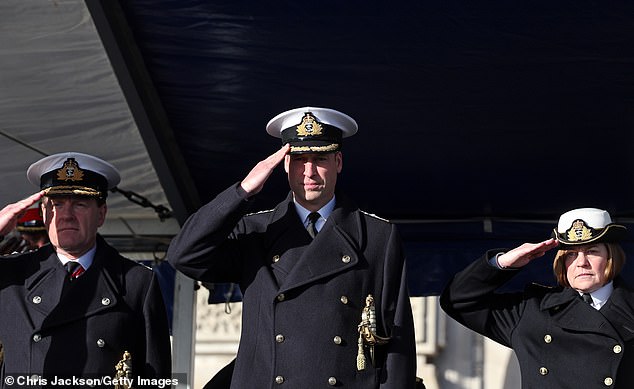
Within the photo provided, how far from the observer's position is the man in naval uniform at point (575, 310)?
18.4 ft

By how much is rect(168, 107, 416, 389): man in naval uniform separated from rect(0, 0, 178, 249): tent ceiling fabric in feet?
5.46

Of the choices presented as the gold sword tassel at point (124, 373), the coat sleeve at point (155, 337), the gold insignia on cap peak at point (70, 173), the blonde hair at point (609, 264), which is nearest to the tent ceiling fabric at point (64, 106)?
the gold insignia on cap peak at point (70, 173)

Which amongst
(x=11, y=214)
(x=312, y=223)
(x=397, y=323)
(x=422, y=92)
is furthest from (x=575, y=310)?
(x=11, y=214)

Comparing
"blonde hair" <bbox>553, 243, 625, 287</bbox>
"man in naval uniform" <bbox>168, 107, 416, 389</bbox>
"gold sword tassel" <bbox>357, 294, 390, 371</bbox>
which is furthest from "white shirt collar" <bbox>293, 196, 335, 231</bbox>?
"blonde hair" <bbox>553, 243, 625, 287</bbox>

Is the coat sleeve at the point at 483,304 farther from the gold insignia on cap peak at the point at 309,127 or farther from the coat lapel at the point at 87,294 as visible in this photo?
the coat lapel at the point at 87,294

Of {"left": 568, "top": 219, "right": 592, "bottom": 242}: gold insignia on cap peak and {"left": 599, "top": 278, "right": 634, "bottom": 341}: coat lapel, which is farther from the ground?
{"left": 568, "top": 219, "right": 592, "bottom": 242}: gold insignia on cap peak

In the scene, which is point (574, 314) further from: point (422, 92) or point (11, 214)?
point (11, 214)

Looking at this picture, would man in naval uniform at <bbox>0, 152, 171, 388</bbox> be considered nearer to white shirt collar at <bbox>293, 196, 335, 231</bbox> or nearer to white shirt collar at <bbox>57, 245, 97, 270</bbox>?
white shirt collar at <bbox>57, 245, 97, 270</bbox>

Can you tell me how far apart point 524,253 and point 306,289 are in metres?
1.02

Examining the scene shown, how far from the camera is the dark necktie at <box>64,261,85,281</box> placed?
5586mm

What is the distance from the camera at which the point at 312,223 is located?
537 centimetres

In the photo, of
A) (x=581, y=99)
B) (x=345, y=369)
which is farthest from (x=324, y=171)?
(x=581, y=99)

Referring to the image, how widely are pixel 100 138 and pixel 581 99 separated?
2.71m

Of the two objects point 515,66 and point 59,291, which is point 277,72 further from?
point 59,291
